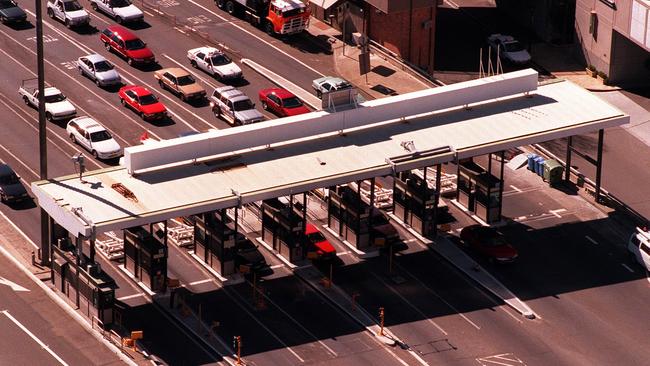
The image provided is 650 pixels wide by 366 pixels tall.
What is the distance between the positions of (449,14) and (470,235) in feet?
144

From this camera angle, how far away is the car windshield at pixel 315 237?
364ft

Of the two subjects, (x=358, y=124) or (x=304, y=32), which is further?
(x=304, y=32)

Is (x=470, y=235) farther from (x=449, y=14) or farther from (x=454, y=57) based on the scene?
(x=449, y=14)

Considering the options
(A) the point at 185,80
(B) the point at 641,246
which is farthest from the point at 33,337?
(B) the point at 641,246

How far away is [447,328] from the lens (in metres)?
104

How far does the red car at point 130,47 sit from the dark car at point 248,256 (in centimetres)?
3173

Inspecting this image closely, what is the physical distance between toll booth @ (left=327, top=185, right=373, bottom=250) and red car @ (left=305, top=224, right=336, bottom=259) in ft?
6.44

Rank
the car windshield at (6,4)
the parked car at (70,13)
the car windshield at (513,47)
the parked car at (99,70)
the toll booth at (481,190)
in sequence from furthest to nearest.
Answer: the car windshield at (6,4) < the parked car at (70,13) < the car windshield at (513,47) < the parked car at (99,70) < the toll booth at (481,190)

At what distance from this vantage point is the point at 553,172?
399ft

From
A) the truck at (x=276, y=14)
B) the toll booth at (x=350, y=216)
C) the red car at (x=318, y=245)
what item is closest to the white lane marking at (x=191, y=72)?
the truck at (x=276, y=14)

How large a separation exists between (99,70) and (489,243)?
124ft

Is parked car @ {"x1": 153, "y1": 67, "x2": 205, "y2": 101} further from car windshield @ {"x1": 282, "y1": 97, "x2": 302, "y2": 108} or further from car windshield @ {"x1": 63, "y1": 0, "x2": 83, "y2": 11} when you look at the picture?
car windshield @ {"x1": 63, "y1": 0, "x2": 83, "y2": 11}

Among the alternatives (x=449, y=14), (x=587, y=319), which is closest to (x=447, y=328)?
(x=587, y=319)

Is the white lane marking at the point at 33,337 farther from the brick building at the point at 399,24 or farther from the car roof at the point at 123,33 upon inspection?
the brick building at the point at 399,24
